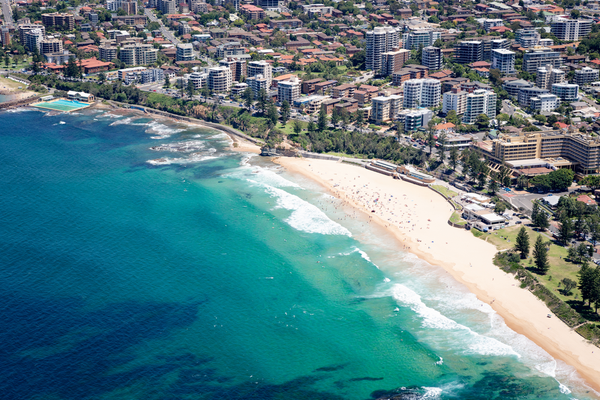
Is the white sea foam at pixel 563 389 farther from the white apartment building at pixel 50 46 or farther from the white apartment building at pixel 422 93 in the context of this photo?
the white apartment building at pixel 50 46

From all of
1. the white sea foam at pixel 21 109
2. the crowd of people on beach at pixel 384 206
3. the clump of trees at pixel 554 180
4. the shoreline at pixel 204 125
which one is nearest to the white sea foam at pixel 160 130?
the shoreline at pixel 204 125

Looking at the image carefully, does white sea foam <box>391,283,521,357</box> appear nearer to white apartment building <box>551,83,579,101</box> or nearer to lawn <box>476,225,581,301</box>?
lawn <box>476,225,581,301</box>

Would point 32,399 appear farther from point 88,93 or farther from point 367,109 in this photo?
point 88,93

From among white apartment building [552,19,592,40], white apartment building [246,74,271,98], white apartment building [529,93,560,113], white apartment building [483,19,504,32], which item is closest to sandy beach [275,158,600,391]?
white apartment building [246,74,271,98]

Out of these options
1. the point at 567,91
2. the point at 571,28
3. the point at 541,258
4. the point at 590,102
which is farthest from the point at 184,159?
the point at 571,28

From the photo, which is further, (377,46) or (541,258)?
(377,46)

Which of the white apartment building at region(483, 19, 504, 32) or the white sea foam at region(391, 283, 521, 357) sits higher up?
the white apartment building at region(483, 19, 504, 32)

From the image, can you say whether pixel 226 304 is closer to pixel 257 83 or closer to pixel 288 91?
pixel 288 91
